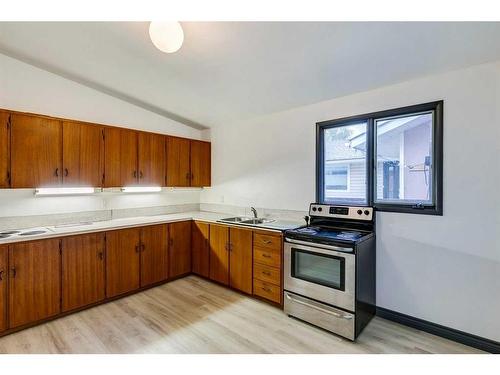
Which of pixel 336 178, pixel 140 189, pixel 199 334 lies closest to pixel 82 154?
pixel 140 189

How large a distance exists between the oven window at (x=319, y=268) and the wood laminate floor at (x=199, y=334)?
18.3 inches

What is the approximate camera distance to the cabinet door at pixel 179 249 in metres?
3.54

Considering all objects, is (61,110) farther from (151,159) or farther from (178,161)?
(178,161)

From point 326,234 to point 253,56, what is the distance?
1.90m

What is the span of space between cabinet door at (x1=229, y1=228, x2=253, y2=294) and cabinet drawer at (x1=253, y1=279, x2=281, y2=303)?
9 centimetres

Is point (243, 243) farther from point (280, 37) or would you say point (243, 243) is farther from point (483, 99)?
point (483, 99)

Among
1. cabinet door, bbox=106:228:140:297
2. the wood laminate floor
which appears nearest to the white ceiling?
cabinet door, bbox=106:228:140:297

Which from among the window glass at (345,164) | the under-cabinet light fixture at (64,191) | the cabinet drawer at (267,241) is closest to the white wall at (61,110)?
the under-cabinet light fixture at (64,191)

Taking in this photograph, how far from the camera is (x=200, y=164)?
4.34 metres

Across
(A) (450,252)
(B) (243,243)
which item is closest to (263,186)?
(B) (243,243)
